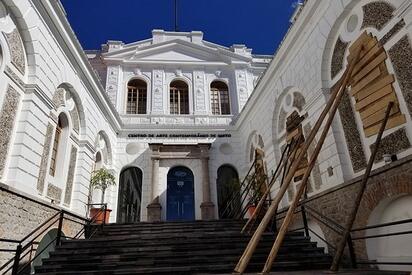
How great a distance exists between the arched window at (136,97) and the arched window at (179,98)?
145 centimetres

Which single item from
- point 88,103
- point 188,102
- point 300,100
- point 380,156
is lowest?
point 380,156

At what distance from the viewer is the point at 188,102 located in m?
15.2

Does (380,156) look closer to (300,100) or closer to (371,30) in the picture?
(371,30)

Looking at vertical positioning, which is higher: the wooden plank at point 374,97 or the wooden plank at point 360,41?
the wooden plank at point 360,41

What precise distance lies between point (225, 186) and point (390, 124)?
902 centimetres

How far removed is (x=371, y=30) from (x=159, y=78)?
11.2 metres

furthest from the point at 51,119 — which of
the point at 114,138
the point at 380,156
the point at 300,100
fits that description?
the point at 380,156

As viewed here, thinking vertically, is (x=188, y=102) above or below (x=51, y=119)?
above

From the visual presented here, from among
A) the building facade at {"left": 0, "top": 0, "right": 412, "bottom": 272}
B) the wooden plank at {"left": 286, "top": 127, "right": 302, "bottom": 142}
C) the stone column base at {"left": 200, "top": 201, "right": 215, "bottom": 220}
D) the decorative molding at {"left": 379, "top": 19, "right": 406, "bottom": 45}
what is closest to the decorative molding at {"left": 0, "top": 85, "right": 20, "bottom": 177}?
the building facade at {"left": 0, "top": 0, "right": 412, "bottom": 272}

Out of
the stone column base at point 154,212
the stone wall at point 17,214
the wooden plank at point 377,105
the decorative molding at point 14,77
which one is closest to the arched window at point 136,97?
the stone column base at point 154,212

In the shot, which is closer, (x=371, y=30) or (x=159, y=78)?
(x=371, y=30)

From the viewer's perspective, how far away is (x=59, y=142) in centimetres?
821

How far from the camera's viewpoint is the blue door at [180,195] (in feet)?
42.0

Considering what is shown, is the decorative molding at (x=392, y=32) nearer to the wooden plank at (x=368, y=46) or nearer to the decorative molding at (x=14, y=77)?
the wooden plank at (x=368, y=46)
